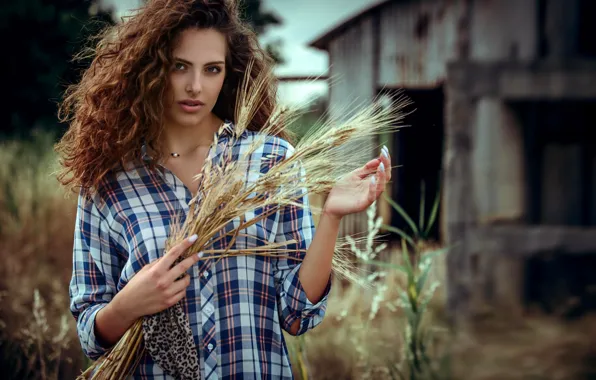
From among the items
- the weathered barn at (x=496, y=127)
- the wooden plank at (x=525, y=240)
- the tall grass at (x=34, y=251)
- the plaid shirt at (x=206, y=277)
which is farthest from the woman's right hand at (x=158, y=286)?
the wooden plank at (x=525, y=240)

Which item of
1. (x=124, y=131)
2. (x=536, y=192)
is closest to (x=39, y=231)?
(x=124, y=131)

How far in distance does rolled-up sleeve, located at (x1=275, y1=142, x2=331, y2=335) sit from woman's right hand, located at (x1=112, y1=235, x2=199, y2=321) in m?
0.28

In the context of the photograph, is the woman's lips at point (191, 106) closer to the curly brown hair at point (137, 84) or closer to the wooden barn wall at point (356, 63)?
the curly brown hair at point (137, 84)

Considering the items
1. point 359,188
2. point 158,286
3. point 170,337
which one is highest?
point 359,188

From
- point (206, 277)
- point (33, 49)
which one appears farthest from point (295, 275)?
point (33, 49)

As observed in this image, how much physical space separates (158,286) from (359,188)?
520 mm

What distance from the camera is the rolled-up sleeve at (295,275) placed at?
1.72m

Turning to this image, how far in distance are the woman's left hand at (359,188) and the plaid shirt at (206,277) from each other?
0.43ft

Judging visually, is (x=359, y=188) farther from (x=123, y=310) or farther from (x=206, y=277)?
(x=123, y=310)

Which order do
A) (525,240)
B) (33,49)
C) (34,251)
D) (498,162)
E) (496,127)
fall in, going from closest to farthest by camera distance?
1. (525,240)
2. (34,251)
3. (498,162)
4. (496,127)
5. (33,49)

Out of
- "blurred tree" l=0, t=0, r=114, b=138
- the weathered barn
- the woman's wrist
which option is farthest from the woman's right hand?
"blurred tree" l=0, t=0, r=114, b=138

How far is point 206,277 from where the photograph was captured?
1706 millimetres

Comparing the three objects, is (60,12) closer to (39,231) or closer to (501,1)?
(39,231)

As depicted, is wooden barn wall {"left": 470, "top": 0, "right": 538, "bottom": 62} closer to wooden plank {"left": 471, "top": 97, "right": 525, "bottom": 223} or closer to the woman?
wooden plank {"left": 471, "top": 97, "right": 525, "bottom": 223}
